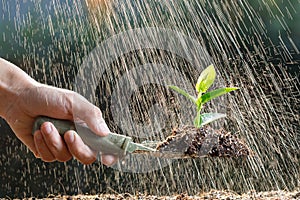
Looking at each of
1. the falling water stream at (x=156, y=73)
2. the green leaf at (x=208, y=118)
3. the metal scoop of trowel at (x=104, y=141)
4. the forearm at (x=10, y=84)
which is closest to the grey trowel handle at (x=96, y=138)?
the metal scoop of trowel at (x=104, y=141)

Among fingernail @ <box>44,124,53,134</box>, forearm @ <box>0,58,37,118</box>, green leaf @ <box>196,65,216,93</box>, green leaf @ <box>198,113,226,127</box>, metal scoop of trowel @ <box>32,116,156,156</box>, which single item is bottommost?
metal scoop of trowel @ <box>32,116,156,156</box>

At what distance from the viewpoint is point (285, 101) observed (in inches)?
104

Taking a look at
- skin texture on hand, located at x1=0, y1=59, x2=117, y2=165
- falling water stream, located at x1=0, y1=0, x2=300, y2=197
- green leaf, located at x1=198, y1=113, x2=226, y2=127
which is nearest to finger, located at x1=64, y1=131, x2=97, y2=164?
skin texture on hand, located at x1=0, y1=59, x2=117, y2=165

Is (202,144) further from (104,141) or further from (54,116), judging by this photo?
(54,116)

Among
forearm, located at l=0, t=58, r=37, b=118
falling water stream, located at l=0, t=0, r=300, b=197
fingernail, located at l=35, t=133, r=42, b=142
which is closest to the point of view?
fingernail, located at l=35, t=133, r=42, b=142

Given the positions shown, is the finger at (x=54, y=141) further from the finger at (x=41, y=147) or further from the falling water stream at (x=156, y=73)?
the falling water stream at (x=156, y=73)

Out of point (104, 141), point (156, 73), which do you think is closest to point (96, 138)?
point (104, 141)

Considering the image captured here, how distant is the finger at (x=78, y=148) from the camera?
56.8 inches

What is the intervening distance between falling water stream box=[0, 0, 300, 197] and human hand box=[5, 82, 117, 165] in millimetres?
920

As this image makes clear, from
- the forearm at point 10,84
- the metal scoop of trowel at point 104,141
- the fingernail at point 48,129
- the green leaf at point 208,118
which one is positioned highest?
the forearm at point 10,84

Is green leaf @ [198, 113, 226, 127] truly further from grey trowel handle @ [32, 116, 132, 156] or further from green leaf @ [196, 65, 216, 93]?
grey trowel handle @ [32, 116, 132, 156]

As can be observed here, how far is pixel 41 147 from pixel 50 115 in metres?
0.11

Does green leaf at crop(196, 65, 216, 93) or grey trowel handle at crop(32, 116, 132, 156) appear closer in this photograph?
grey trowel handle at crop(32, 116, 132, 156)

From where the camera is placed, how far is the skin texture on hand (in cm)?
145
